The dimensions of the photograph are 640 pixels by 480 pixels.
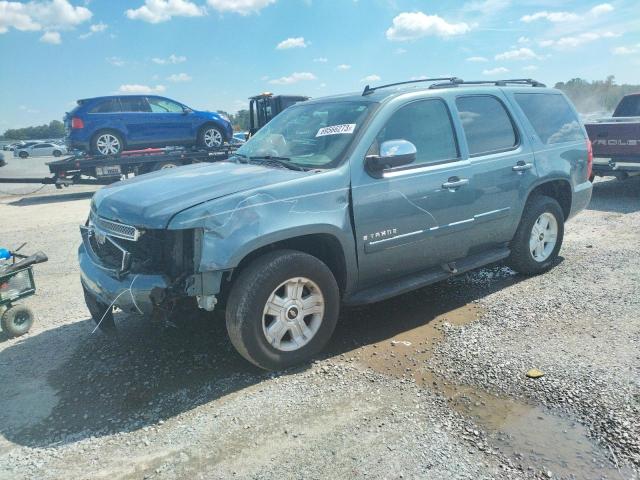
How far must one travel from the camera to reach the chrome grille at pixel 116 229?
3.30 metres

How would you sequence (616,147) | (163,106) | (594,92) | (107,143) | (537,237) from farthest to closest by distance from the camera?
(594,92), (163,106), (107,143), (616,147), (537,237)

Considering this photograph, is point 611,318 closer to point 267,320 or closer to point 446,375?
point 446,375

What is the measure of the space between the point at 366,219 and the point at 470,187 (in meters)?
1.21

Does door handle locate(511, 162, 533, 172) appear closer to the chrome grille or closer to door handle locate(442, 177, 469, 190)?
door handle locate(442, 177, 469, 190)

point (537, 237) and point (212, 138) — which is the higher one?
point (212, 138)

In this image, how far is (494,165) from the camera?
464 centimetres

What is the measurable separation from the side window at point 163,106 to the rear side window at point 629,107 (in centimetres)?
1128

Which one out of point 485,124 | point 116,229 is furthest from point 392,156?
point 116,229

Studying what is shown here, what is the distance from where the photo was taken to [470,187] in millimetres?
4414

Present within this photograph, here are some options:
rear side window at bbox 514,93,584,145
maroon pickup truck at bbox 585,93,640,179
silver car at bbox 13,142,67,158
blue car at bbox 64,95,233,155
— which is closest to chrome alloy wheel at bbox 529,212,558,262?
Result: rear side window at bbox 514,93,584,145

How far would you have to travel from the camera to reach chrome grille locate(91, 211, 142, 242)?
3.30m

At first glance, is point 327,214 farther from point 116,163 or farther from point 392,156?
point 116,163

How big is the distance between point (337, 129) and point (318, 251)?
38.9 inches

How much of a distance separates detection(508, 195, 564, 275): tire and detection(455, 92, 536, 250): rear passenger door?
0.17m
